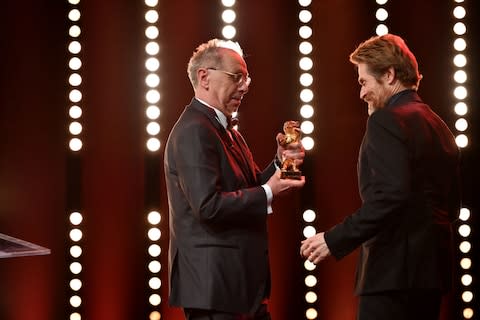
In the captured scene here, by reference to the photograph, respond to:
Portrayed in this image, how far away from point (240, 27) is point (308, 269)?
1.22 m

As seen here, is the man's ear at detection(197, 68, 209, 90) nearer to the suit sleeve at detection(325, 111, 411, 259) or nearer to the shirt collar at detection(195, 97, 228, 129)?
the shirt collar at detection(195, 97, 228, 129)

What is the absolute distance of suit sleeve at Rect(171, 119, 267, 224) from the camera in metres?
2.27

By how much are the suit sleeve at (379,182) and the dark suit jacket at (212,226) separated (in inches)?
10.4

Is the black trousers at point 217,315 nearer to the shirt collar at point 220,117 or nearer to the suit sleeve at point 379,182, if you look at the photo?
the suit sleeve at point 379,182

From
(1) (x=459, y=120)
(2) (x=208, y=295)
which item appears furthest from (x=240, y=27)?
(2) (x=208, y=295)

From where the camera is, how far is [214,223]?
2312 mm

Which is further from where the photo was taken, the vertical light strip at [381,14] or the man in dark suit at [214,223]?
the vertical light strip at [381,14]

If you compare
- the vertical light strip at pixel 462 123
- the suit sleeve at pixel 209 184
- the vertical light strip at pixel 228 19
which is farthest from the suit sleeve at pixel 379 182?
the vertical light strip at pixel 462 123

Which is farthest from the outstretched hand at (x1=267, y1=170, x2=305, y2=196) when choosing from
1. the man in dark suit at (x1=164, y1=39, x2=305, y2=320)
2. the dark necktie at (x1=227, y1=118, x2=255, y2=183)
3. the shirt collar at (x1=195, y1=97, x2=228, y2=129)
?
the shirt collar at (x1=195, y1=97, x2=228, y2=129)

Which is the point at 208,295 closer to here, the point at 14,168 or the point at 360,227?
the point at 360,227

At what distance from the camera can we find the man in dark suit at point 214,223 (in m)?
2.29

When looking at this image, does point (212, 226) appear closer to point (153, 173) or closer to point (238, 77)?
point (238, 77)

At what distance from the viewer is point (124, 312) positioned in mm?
3471

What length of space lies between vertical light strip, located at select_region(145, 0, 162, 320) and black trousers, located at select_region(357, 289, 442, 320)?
55.9 inches
